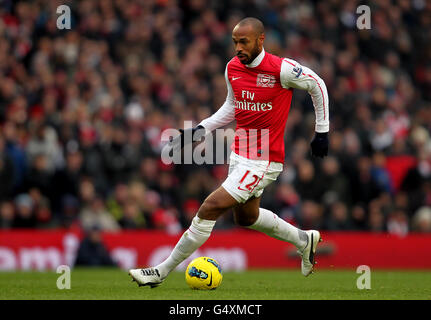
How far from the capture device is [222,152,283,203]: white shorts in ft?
27.5

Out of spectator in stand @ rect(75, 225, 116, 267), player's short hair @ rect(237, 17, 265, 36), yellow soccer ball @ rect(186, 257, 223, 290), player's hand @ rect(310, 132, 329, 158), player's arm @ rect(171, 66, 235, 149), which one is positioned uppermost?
player's short hair @ rect(237, 17, 265, 36)

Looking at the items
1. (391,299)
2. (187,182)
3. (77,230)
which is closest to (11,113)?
(77,230)

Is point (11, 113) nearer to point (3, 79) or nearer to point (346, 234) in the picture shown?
point (3, 79)

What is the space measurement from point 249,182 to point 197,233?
29.7 inches

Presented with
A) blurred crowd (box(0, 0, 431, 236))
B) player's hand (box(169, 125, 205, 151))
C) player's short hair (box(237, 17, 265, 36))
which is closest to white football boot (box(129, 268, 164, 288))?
player's hand (box(169, 125, 205, 151))

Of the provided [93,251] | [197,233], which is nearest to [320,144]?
[197,233]

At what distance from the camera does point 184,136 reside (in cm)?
897

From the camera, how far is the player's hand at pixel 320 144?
854cm

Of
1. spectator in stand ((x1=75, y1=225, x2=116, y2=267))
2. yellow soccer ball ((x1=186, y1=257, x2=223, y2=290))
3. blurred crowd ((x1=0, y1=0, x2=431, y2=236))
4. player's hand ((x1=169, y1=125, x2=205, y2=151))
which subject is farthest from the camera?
blurred crowd ((x1=0, y1=0, x2=431, y2=236))

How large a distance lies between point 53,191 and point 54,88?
7.60ft

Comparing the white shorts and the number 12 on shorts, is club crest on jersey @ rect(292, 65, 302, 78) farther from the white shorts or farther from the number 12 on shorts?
the number 12 on shorts

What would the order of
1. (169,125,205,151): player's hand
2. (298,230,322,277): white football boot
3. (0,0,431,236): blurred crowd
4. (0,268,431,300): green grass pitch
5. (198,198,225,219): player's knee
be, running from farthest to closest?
(0,0,431,236): blurred crowd → (298,230,322,277): white football boot → (169,125,205,151): player's hand → (198,198,225,219): player's knee → (0,268,431,300): green grass pitch

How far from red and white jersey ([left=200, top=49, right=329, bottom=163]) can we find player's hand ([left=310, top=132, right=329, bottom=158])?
0.07 m

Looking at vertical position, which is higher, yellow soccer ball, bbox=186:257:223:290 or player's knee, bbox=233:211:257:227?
player's knee, bbox=233:211:257:227
